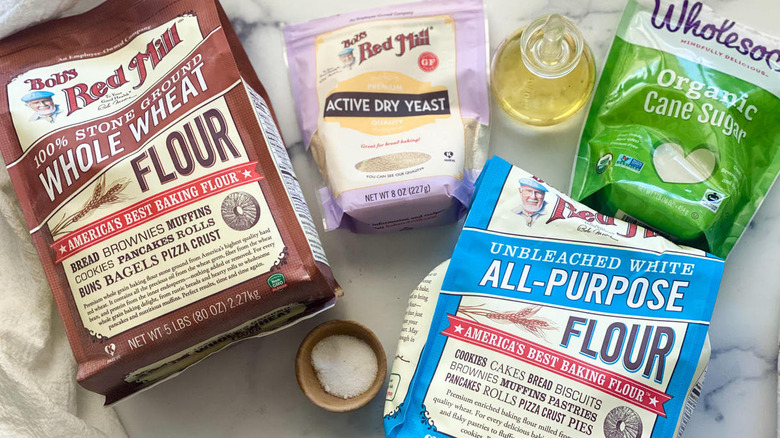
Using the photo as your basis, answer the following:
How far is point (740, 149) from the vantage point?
2.73 feet

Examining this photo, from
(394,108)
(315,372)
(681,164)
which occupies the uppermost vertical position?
(394,108)

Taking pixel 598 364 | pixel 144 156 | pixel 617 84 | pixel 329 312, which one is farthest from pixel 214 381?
pixel 617 84

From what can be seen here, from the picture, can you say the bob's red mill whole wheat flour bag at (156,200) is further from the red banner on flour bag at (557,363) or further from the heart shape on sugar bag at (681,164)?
the heart shape on sugar bag at (681,164)

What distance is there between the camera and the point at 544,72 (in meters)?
0.84

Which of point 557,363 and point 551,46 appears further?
point 551,46

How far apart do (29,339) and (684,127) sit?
85cm

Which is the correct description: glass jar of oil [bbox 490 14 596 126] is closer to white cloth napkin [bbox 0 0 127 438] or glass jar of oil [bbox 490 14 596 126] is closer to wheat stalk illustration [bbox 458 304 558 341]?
wheat stalk illustration [bbox 458 304 558 341]

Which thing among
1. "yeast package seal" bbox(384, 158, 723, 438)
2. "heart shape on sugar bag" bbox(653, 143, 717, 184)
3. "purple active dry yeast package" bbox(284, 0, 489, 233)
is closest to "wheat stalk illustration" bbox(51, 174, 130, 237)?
"purple active dry yeast package" bbox(284, 0, 489, 233)

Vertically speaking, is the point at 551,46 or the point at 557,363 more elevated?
the point at 551,46

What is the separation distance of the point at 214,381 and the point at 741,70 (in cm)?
83

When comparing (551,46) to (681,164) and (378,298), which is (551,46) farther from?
(378,298)

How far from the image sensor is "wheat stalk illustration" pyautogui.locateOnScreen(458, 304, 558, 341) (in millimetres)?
747

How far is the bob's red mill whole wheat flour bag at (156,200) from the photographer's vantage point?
2.39 feet

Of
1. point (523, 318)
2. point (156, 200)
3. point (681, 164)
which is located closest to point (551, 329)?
point (523, 318)
